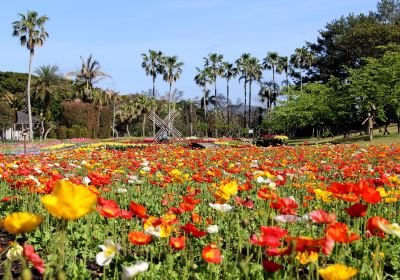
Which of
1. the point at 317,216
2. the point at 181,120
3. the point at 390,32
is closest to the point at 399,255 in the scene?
the point at 317,216

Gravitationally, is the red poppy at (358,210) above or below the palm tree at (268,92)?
below

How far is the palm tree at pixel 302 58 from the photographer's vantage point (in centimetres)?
6446

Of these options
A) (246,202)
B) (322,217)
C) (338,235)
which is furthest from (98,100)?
(338,235)

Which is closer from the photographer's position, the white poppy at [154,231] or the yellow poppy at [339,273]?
the yellow poppy at [339,273]

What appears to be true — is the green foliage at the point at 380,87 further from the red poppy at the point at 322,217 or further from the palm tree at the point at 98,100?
the palm tree at the point at 98,100

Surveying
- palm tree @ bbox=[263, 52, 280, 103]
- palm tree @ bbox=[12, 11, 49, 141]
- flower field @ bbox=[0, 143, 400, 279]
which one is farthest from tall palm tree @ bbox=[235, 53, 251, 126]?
flower field @ bbox=[0, 143, 400, 279]

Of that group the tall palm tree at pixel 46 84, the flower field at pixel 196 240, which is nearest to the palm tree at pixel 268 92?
the tall palm tree at pixel 46 84

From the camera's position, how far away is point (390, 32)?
46.4 metres

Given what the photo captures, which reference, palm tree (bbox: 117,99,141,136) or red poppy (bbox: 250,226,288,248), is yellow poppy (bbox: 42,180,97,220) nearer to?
red poppy (bbox: 250,226,288,248)

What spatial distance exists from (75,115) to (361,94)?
112 feet

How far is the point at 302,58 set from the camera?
215 feet

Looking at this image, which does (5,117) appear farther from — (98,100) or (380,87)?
(380,87)

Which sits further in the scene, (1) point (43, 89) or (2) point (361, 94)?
(1) point (43, 89)

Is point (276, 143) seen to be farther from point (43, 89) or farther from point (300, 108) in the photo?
point (43, 89)
